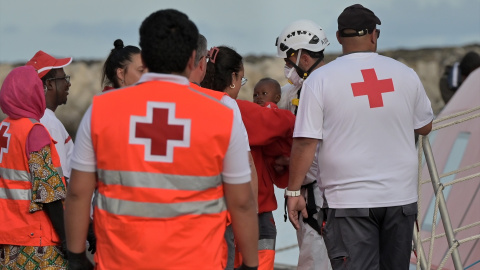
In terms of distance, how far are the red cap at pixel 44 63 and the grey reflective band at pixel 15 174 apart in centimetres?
78

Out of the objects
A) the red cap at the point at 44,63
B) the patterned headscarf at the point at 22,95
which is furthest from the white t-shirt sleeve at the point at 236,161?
the red cap at the point at 44,63

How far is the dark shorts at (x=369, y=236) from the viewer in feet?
13.6

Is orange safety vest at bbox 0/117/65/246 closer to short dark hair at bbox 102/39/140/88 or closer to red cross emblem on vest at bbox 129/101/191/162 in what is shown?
short dark hair at bbox 102/39/140/88

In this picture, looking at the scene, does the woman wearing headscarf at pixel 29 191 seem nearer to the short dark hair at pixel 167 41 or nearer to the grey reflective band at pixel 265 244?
the grey reflective band at pixel 265 244

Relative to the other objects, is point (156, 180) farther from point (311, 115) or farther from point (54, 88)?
point (54, 88)

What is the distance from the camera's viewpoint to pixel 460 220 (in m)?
7.00

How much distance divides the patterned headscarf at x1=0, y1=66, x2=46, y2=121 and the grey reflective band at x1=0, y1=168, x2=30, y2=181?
26 centimetres

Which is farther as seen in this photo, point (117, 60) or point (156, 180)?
point (117, 60)

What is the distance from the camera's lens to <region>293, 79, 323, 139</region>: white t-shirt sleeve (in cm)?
416

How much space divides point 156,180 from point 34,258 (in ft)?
4.88

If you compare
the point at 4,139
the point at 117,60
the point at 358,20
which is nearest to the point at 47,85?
the point at 117,60

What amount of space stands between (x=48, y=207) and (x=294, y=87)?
1.62m

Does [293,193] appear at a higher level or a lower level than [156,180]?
lower

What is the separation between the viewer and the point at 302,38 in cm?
504
